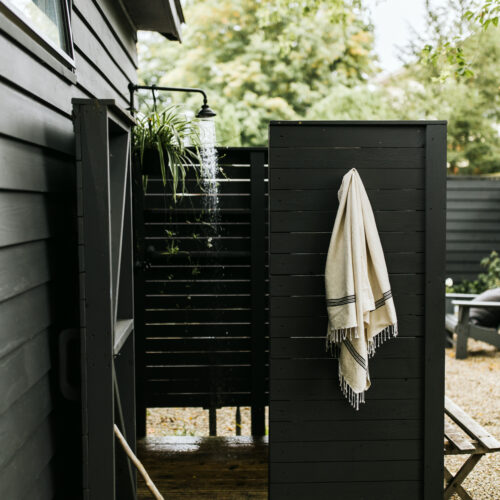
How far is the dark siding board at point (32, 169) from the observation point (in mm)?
1650

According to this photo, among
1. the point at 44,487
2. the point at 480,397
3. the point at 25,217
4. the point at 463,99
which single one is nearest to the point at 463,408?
the point at 480,397

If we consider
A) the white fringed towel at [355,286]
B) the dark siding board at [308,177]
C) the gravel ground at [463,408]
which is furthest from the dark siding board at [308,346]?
the gravel ground at [463,408]

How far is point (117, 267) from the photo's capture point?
7.65 feet

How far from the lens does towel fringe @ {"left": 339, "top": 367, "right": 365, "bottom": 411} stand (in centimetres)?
271

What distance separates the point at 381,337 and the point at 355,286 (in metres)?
0.40

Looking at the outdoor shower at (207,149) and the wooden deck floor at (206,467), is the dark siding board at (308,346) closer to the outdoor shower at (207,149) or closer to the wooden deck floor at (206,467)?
the wooden deck floor at (206,467)

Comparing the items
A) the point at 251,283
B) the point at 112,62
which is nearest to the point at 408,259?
the point at 251,283

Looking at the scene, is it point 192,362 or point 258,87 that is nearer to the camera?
point 192,362

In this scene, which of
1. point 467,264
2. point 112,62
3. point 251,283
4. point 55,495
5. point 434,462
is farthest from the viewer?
point 467,264

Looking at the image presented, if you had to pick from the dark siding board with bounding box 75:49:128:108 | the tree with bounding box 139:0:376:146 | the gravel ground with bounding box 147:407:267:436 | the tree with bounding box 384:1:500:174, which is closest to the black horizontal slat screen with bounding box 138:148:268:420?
the dark siding board with bounding box 75:49:128:108

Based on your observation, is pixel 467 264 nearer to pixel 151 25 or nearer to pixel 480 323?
pixel 480 323

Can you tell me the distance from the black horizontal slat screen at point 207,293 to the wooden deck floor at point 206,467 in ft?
0.81

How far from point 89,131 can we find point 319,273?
1.30 meters

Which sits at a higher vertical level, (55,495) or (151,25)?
(151,25)
